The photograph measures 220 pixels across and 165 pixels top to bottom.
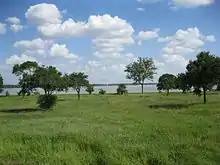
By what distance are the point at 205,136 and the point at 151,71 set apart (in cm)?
12371

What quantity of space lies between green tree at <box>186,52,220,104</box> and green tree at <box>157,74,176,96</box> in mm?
57252

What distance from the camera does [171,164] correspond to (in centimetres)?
1706

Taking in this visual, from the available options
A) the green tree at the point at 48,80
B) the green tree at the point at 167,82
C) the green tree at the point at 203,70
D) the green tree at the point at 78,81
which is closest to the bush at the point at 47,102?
the green tree at the point at 48,80

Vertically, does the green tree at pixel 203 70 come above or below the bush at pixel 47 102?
above

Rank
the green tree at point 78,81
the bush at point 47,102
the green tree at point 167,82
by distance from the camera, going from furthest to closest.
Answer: the green tree at point 167,82 → the green tree at point 78,81 → the bush at point 47,102

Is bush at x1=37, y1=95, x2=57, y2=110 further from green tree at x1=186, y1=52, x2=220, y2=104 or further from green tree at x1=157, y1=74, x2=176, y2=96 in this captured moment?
green tree at x1=157, y1=74, x2=176, y2=96

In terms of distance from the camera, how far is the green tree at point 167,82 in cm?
12581

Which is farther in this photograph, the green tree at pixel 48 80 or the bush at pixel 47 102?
the green tree at pixel 48 80

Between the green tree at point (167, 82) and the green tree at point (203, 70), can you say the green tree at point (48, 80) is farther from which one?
the green tree at point (167, 82)

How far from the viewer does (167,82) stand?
5000 inches

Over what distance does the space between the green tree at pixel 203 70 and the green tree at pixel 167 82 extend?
188 feet

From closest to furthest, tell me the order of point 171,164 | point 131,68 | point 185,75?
point 171,164 → point 185,75 → point 131,68

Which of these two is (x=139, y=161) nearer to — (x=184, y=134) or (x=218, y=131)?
(x=184, y=134)

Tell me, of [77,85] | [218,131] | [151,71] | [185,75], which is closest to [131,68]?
[151,71]
